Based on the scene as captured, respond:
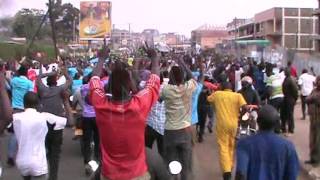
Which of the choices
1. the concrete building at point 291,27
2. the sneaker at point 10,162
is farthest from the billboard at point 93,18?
the concrete building at point 291,27

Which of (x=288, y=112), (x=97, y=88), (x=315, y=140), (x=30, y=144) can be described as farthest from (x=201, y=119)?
(x=97, y=88)

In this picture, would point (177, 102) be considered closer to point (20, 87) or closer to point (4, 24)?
point (20, 87)

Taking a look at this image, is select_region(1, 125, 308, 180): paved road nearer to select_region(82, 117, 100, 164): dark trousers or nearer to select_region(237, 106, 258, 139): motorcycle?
select_region(82, 117, 100, 164): dark trousers

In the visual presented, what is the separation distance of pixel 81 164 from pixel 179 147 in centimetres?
339

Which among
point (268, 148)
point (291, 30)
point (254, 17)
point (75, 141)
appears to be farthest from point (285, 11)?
point (268, 148)

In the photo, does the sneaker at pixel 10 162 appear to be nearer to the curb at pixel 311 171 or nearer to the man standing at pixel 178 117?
the man standing at pixel 178 117

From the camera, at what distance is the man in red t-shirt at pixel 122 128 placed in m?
4.58

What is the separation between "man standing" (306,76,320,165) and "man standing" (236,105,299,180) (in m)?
5.46

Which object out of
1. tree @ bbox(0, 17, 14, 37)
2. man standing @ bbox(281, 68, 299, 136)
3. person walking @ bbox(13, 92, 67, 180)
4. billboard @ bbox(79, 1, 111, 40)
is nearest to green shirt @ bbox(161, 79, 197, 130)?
person walking @ bbox(13, 92, 67, 180)

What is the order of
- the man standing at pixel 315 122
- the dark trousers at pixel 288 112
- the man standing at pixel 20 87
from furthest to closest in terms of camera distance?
the dark trousers at pixel 288 112
the man standing at pixel 20 87
the man standing at pixel 315 122

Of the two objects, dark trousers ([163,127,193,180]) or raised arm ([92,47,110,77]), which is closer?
raised arm ([92,47,110,77])

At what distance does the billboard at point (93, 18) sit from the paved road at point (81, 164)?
2239cm

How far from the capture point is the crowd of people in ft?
15.0

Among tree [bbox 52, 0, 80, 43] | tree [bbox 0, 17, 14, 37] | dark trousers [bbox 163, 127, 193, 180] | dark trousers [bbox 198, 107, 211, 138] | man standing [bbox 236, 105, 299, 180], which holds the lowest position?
dark trousers [bbox 198, 107, 211, 138]
